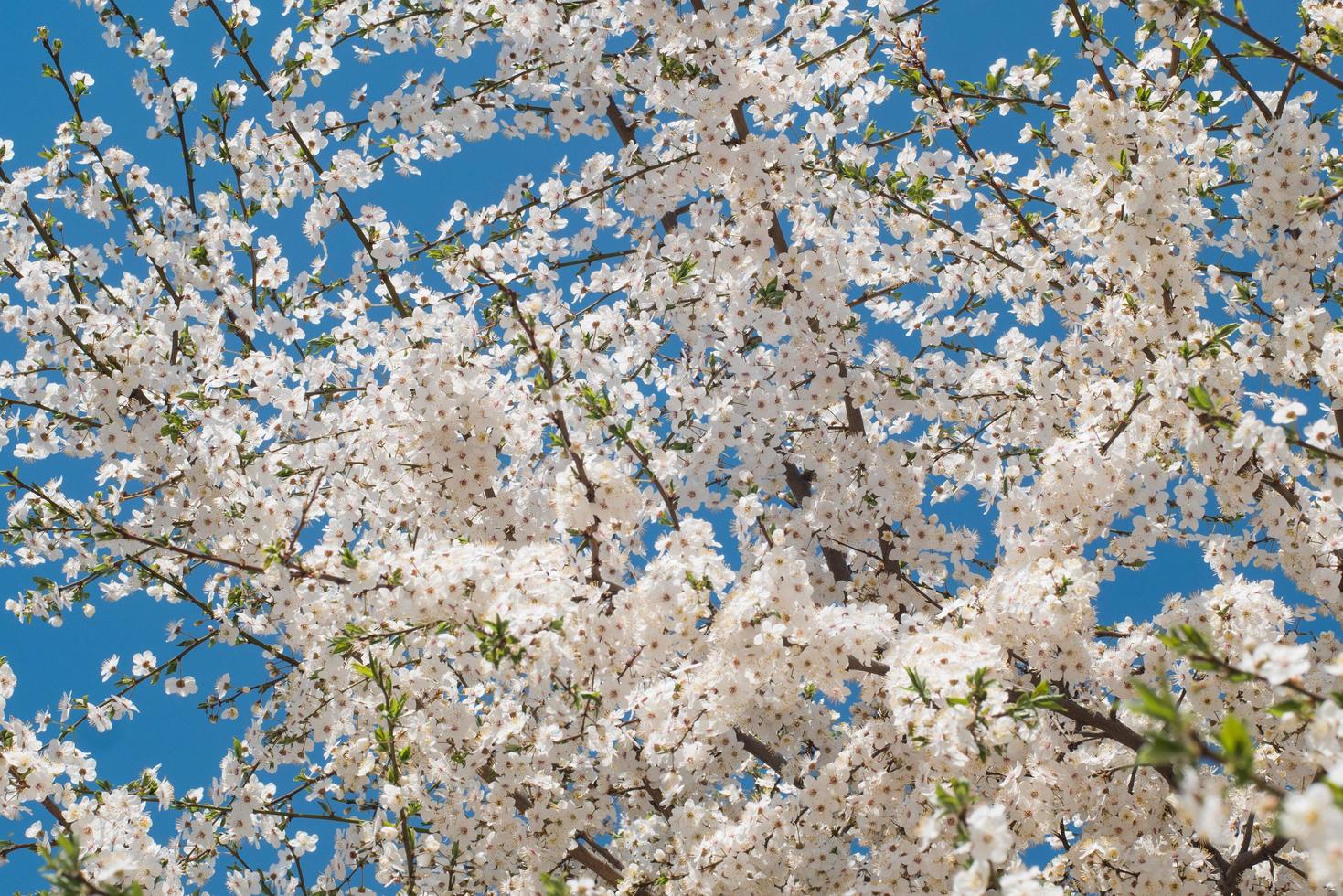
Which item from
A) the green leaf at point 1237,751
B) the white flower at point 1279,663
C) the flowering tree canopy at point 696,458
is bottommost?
the green leaf at point 1237,751

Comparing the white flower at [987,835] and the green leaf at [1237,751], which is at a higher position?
the white flower at [987,835]

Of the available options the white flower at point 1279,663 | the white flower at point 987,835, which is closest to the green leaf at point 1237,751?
the white flower at point 1279,663

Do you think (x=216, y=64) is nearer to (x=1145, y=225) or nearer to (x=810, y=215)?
(x=810, y=215)

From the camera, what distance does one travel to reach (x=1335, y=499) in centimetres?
450

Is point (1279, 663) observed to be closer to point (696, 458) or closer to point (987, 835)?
point (987, 835)

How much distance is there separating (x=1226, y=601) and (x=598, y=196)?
16.4 feet

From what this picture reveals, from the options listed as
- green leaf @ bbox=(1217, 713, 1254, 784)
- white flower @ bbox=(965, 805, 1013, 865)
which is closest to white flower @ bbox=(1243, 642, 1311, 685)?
green leaf @ bbox=(1217, 713, 1254, 784)

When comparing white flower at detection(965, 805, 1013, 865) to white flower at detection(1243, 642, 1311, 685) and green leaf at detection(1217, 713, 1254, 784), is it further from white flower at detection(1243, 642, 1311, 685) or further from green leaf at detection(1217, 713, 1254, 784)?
green leaf at detection(1217, 713, 1254, 784)

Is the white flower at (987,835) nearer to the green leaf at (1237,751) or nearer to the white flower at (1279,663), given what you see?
the white flower at (1279,663)

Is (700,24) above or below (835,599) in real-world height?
above

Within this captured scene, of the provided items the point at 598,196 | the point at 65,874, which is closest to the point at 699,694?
the point at 65,874

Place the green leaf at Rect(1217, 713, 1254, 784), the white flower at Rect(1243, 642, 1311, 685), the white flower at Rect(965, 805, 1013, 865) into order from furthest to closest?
the white flower at Rect(965, 805, 1013, 865), the white flower at Rect(1243, 642, 1311, 685), the green leaf at Rect(1217, 713, 1254, 784)

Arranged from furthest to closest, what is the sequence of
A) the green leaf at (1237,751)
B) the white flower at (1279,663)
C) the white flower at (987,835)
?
1. the white flower at (987,835)
2. the white flower at (1279,663)
3. the green leaf at (1237,751)

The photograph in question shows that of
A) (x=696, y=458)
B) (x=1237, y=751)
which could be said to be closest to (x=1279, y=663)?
(x=1237, y=751)
